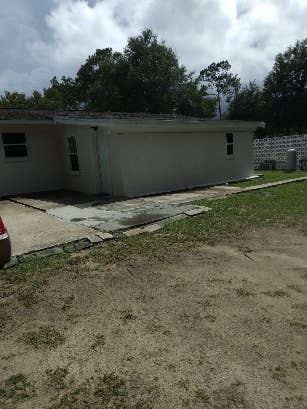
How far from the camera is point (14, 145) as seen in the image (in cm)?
1401

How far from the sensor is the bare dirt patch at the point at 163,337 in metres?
2.71

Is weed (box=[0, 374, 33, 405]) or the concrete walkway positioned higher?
weed (box=[0, 374, 33, 405])

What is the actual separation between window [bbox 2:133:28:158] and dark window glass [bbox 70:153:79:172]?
Result: 1.86 metres

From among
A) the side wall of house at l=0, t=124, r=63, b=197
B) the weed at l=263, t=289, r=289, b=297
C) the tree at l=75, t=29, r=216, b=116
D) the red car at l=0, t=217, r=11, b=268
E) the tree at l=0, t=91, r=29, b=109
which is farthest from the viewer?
the tree at l=0, t=91, r=29, b=109

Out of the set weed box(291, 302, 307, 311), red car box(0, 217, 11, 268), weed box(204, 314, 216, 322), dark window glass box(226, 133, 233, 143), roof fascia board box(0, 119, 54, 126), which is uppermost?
roof fascia board box(0, 119, 54, 126)

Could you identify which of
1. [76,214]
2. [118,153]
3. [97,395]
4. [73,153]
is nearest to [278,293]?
[97,395]

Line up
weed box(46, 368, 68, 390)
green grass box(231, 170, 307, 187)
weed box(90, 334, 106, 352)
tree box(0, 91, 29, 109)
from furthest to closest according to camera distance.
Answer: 1. tree box(0, 91, 29, 109)
2. green grass box(231, 170, 307, 187)
3. weed box(90, 334, 106, 352)
4. weed box(46, 368, 68, 390)

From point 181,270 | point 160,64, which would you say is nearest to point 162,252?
point 181,270

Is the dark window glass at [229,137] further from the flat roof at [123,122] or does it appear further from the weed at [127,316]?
the weed at [127,316]

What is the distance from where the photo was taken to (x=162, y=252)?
235 inches

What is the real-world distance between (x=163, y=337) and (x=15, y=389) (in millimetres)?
1349

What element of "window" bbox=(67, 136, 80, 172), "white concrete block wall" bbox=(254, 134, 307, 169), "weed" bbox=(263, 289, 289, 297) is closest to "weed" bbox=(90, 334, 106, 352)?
"weed" bbox=(263, 289, 289, 297)

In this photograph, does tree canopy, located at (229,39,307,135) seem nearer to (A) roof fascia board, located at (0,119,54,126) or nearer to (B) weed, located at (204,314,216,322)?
(A) roof fascia board, located at (0,119,54,126)

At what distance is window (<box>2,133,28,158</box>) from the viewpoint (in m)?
13.8
